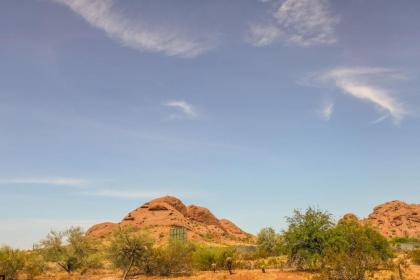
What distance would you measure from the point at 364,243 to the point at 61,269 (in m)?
35.1

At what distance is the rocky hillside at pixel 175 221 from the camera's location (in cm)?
12088

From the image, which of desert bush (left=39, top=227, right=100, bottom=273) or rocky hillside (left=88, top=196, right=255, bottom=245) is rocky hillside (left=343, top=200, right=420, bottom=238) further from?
desert bush (left=39, top=227, right=100, bottom=273)

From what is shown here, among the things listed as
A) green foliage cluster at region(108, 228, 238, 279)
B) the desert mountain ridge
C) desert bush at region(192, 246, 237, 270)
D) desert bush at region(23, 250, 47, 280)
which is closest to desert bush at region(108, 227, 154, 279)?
green foliage cluster at region(108, 228, 238, 279)

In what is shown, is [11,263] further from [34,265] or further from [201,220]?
[201,220]

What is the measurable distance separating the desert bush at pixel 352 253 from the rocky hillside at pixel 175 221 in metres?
73.4

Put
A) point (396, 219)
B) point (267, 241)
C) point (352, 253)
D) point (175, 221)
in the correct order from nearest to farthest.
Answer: point (352, 253) < point (267, 241) < point (175, 221) < point (396, 219)

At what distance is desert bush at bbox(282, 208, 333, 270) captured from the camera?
121 feet

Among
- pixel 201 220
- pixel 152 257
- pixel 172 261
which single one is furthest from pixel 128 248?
pixel 201 220

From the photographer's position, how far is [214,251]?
140ft

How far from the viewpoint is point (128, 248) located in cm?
3856

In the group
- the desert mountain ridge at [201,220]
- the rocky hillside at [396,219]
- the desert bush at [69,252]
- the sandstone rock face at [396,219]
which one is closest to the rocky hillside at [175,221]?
the desert mountain ridge at [201,220]

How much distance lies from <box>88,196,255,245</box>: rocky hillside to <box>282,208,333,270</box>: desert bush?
73755 mm

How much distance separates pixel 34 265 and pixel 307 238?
2827 cm

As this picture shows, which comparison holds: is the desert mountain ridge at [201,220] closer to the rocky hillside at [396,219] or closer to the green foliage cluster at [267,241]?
the rocky hillside at [396,219]
